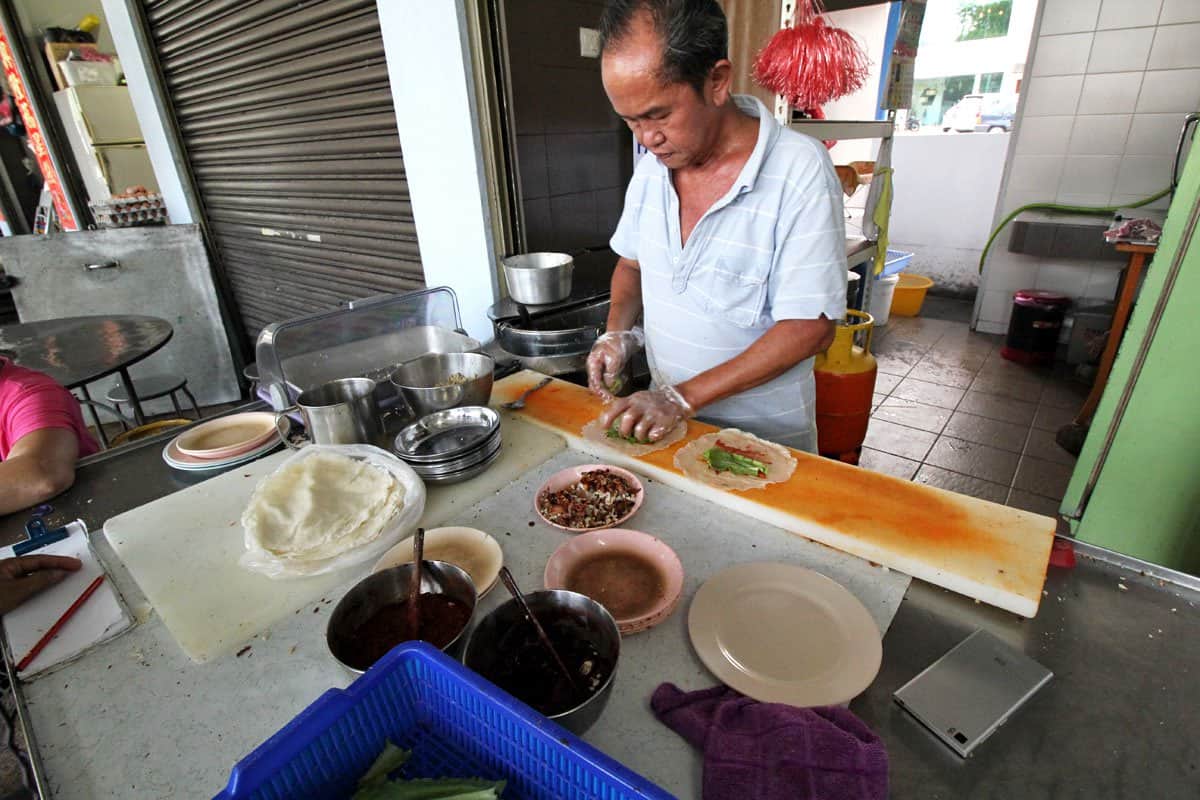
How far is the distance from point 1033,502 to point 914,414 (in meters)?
1.22

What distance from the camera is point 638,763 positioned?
93 cm

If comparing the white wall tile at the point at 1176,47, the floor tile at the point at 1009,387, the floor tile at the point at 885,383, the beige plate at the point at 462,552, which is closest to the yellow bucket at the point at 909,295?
the floor tile at the point at 1009,387

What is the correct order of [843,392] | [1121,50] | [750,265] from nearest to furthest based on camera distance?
[750,265] < [843,392] < [1121,50]

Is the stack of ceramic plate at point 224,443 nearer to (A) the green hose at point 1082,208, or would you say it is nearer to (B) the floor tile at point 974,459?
(B) the floor tile at point 974,459

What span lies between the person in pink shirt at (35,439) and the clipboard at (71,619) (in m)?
0.39

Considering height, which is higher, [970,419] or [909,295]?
[909,295]

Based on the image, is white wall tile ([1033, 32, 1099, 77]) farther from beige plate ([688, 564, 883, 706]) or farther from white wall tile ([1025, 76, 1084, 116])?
beige plate ([688, 564, 883, 706])

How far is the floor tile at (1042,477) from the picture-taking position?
11.8 feet

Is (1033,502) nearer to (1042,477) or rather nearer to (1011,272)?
(1042,477)

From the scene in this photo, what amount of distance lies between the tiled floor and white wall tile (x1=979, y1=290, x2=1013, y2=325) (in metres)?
0.21

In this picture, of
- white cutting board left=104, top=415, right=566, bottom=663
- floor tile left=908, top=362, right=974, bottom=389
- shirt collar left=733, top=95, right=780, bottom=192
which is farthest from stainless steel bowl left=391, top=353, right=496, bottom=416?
floor tile left=908, top=362, right=974, bottom=389

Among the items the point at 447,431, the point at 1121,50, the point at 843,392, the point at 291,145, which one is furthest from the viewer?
the point at 1121,50

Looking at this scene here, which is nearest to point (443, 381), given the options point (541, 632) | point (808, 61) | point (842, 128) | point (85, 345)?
point (541, 632)

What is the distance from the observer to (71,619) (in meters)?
1.27
